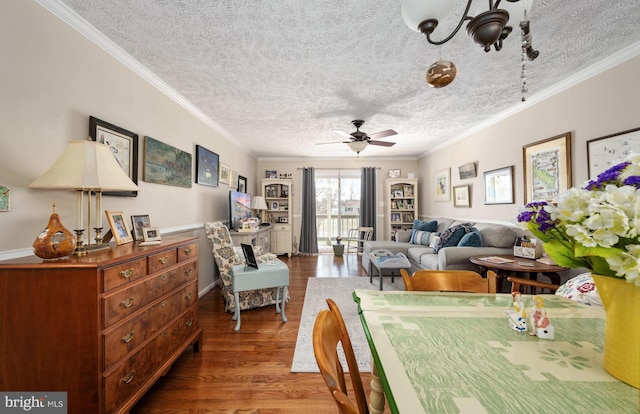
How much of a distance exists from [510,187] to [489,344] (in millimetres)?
3471

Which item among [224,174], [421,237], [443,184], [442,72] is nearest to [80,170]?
[442,72]

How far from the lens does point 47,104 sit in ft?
5.21

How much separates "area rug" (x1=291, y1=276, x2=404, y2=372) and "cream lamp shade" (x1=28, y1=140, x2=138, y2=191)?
5.95 feet

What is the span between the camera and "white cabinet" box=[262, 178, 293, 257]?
638 cm

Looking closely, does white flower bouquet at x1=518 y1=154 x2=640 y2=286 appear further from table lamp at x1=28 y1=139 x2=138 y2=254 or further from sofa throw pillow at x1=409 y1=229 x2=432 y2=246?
sofa throw pillow at x1=409 y1=229 x2=432 y2=246

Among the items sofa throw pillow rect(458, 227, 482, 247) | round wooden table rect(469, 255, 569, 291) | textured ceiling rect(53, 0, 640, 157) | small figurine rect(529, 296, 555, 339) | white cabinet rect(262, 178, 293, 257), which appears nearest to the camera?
small figurine rect(529, 296, 555, 339)

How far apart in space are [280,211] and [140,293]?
5146mm

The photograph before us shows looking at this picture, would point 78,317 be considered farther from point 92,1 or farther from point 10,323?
point 92,1

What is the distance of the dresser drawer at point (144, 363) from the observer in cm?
129

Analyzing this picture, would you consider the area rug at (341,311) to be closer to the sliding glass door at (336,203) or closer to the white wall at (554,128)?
the white wall at (554,128)

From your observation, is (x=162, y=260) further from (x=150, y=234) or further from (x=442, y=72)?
(x=442, y=72)

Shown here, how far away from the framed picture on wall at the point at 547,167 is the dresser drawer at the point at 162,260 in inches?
141

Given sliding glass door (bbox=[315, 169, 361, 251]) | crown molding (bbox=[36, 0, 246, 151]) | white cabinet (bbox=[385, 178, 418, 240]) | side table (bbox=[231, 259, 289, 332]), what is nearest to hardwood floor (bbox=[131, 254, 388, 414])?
side table (bbox=[231, 259, 289, 332])

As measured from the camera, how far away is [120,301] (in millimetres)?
1346
